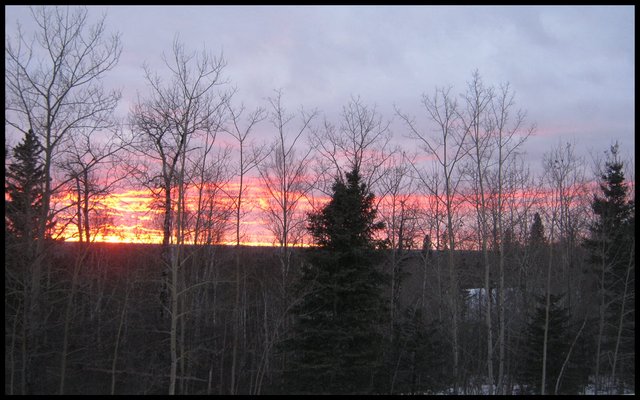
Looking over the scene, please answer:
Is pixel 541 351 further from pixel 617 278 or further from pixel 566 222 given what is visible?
pixel 566 222

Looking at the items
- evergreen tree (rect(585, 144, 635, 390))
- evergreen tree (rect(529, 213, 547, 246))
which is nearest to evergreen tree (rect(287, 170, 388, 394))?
evergreen tree (rect(585, 144, 635, 390))

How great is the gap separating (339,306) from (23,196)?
34.3 ft

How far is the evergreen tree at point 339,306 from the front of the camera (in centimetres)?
1717

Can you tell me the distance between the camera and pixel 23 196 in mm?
13391

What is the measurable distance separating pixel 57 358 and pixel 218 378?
8504mm

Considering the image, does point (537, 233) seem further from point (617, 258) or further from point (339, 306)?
point (339, 306)

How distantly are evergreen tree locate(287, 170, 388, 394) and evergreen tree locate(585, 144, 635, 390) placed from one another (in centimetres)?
1308

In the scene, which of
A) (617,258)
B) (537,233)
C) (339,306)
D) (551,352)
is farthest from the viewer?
(537,233)

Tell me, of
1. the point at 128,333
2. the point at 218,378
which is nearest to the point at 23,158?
the point at 128,333

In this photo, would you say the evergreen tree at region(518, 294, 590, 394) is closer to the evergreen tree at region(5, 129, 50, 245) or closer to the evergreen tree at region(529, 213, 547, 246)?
the evergreen tree at region(529, 213, 547, 246)

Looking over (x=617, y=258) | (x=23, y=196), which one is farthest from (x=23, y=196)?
(x=617, y=258)

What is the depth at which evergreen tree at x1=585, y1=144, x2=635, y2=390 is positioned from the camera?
24188mm

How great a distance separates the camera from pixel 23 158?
1418 centimetres

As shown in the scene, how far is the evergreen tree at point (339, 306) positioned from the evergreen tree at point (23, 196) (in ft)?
28.7
